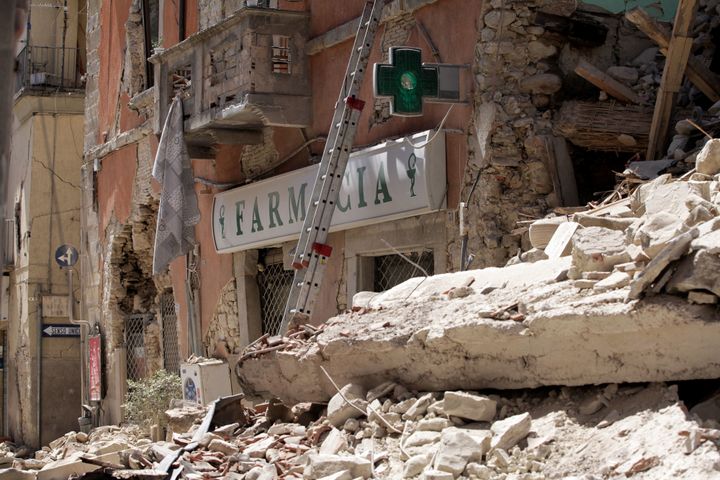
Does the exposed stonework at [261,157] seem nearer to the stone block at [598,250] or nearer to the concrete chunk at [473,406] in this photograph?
the stone block at [598,250]

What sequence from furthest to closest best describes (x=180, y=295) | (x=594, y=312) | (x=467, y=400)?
(x=180, y=295), (x=467, y=400), (x=594, y=312)

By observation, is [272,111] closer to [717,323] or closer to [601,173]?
[601,173]

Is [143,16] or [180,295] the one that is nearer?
[180,295]

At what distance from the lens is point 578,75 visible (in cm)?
996

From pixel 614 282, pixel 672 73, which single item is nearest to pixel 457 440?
pixel 614 282

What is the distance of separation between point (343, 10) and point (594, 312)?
24.4ft

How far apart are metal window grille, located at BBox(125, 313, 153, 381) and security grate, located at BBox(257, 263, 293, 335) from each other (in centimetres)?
361

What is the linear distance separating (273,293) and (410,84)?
4.28 meters

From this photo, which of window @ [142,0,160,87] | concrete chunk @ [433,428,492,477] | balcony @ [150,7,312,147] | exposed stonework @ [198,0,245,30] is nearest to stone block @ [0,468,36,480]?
concrete chunk @ [433,428,492,477]

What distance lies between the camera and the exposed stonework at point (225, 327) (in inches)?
540

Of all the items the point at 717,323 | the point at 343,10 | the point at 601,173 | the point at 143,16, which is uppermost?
the point at 143,16

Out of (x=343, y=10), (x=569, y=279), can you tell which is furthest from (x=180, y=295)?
(x=569, y=279)

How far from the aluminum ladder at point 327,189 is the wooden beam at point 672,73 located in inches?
105

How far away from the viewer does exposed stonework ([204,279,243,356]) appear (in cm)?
1372
